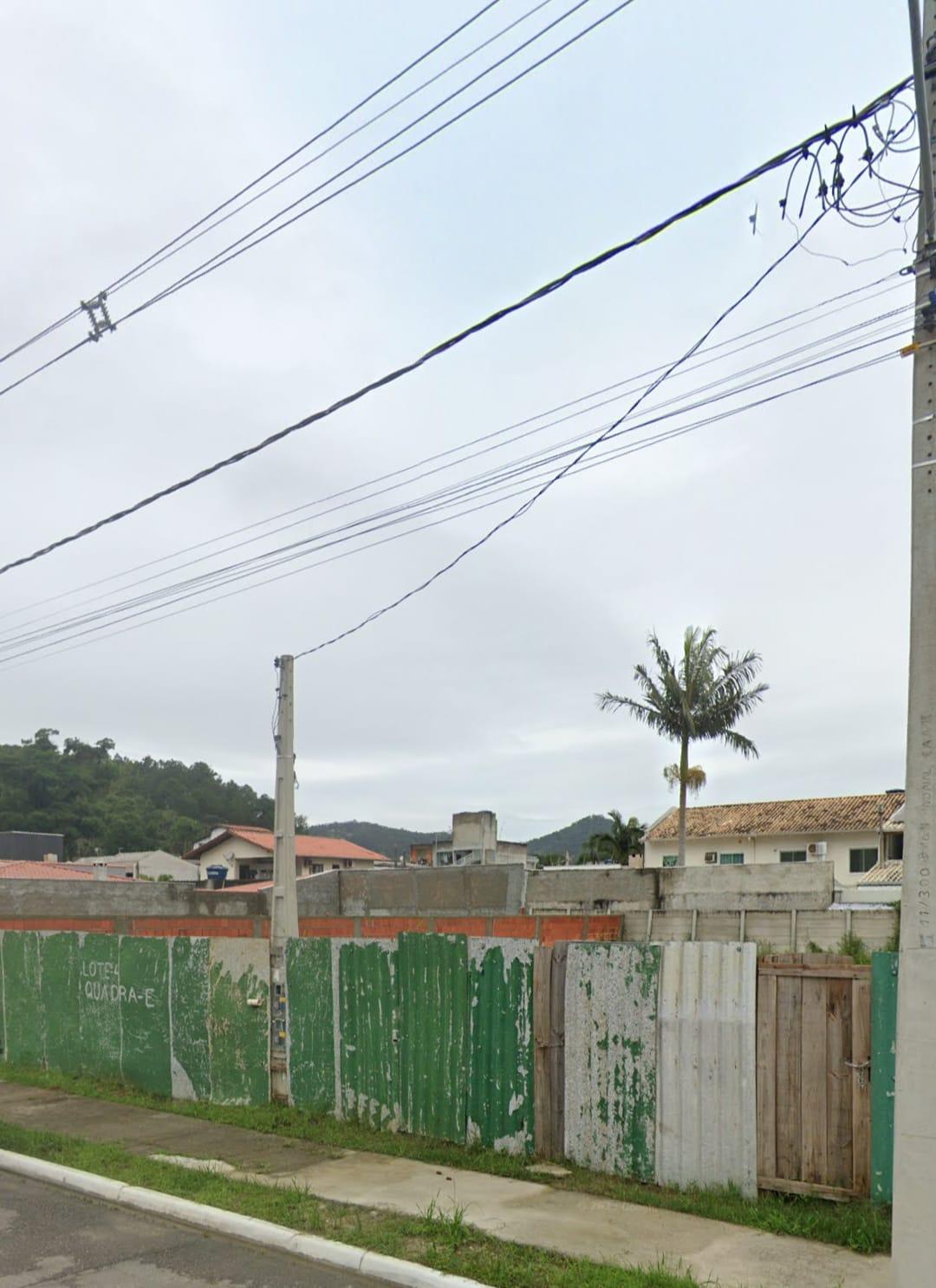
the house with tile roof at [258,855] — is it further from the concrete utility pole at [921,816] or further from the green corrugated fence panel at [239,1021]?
the concrete utility pole at [921,816]

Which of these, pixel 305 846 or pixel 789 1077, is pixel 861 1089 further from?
pixel 305 846

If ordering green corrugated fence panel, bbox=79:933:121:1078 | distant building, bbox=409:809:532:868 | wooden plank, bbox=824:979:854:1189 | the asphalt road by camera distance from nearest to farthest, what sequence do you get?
the asphalt road
wooden plank, bbox=824:979:854:1189
green corrugated fence panel, bbox=79:933:121:1078
distant building, bbox=409:809:532:868

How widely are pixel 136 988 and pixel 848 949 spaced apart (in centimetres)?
1345

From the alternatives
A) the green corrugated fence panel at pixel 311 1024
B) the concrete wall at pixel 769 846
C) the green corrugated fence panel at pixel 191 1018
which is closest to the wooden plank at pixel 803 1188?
the green corrugated fence panel at pixel 311 1024

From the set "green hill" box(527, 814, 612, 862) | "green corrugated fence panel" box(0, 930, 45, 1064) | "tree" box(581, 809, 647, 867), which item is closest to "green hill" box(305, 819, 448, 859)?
"green hill" box(527, 814, 612, 862)

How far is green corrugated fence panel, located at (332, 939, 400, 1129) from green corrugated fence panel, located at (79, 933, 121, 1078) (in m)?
3.89

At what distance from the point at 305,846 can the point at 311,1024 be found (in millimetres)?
57579

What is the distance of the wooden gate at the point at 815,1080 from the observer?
7.55 metres

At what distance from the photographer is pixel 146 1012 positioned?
13227 millimetres

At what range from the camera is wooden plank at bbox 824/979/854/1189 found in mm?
7566

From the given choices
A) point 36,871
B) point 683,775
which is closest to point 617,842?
point 683,775

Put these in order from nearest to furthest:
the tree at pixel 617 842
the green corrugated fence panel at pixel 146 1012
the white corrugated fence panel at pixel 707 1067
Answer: the white corrugated fence panel at pixel 707 1067 → the green corrugated fence panel at pixel 146 1012 → the tree at pixel 617 842

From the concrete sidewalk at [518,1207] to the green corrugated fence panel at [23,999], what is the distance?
11.4 feet

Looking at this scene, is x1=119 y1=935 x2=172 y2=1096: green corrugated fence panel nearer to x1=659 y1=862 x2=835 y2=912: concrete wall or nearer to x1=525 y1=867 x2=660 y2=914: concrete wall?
x1=659 y1=862 x2=835 y2=912: concrete wall
